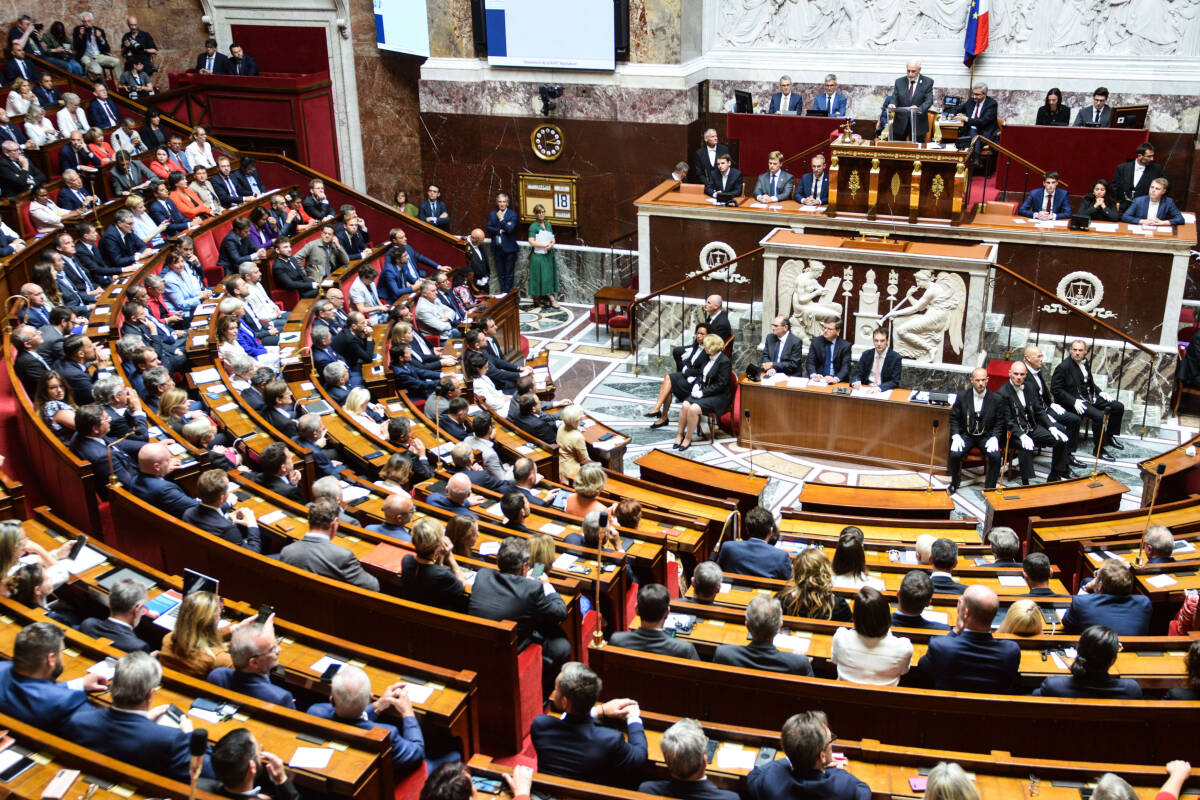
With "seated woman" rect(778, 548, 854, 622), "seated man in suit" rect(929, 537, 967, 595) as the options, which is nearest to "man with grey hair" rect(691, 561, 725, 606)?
"seated woman" rect(778, 548, 854, 622)

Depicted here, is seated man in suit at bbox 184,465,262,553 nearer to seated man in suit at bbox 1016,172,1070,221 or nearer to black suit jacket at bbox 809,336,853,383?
black suit jacket at bbox 809,336,853,383

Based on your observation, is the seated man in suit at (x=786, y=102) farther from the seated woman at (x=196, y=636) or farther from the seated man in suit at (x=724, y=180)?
the seated woman at (x=196, y=636)

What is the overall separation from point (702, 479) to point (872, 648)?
349cm

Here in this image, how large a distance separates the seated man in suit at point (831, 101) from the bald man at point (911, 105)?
0.79 meters

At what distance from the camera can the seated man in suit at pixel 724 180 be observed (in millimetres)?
12697

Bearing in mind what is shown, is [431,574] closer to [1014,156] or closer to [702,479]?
[702,479]

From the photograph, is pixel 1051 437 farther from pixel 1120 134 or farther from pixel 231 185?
pixel 231 185

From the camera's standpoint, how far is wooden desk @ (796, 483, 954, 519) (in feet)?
25.1

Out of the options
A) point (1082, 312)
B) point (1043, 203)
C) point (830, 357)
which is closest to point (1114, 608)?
point (830, 357)

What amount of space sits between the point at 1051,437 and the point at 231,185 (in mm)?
9503

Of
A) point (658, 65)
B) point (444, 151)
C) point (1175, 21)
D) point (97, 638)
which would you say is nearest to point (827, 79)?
point (658, 65)

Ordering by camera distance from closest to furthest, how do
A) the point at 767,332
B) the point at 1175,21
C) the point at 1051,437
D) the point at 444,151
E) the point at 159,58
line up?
the point at 1051,437, the point at 767,332, the point at 1175,21, the point at 444,151, the point at 159,58

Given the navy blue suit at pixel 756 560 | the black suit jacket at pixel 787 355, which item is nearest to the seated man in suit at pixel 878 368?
the black suit jacket at pixel 787 355

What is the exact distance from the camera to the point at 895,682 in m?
4.87
